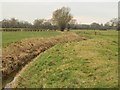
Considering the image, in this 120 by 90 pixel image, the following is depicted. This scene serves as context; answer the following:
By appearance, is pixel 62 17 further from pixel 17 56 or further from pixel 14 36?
pixel 17 56

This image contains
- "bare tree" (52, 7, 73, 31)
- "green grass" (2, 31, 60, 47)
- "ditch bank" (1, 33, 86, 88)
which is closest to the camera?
"ditch bank" (1, 33, 86, 88)

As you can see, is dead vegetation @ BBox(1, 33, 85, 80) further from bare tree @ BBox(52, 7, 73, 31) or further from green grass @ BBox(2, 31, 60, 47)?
bare tree @ BBox(52, 7, 73, 31)

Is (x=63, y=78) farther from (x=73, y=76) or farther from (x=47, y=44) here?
(x=47, y=44)

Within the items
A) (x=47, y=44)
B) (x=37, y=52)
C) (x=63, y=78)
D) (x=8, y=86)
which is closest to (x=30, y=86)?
(x=63, y=78)

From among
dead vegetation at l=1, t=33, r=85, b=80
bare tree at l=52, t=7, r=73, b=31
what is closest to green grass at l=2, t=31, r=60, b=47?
dead vegetation at l=1, t=33, r=85, b=80

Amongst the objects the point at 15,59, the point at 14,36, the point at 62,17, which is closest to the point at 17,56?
the point at 15,59

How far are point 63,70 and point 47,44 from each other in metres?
22.6

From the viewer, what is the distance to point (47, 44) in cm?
3850

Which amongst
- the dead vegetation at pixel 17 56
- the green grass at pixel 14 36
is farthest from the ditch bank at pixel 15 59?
the green grass at pixel 14 36

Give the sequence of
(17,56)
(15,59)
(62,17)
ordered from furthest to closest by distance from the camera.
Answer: (62,17)
(17,56)
(15,59)

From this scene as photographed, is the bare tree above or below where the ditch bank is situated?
above

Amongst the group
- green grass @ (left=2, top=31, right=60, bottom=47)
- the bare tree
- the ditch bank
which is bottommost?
the ditch bank

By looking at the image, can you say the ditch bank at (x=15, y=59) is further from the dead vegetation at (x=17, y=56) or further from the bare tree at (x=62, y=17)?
the bare tree at (x=62, y=17)

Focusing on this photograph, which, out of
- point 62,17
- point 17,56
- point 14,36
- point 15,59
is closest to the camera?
point 15,59
